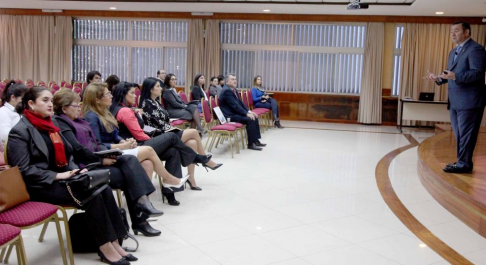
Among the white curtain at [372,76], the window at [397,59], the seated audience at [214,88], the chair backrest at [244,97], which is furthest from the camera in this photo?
the window at [397,59]

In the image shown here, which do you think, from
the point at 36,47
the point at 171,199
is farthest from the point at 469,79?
the point at 36,47

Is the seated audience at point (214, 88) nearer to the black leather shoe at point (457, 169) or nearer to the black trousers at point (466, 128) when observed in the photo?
the black leather shoe at point (457, 169)

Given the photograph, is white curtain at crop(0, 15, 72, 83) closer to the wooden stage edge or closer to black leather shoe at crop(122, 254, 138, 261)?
the wooden stage edge

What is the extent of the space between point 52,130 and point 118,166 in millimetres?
730

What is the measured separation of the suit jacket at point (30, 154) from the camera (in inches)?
120

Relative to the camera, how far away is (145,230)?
387 cm

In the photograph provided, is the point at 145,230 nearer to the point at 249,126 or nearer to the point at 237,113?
the point at 249,126

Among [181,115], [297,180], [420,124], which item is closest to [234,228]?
[297,180]

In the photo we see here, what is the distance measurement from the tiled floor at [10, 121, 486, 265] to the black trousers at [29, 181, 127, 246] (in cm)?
25

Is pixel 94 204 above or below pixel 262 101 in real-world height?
below

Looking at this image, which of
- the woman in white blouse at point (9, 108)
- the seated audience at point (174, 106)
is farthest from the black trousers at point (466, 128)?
the seated audience at point (174, 106)

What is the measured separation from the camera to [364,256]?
358cm

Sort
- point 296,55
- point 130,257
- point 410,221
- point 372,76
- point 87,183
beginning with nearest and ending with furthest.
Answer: point 87,183, point 130,257, point 410,221, point 372,76, point 296,55

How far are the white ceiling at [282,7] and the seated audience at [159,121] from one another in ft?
21.2
